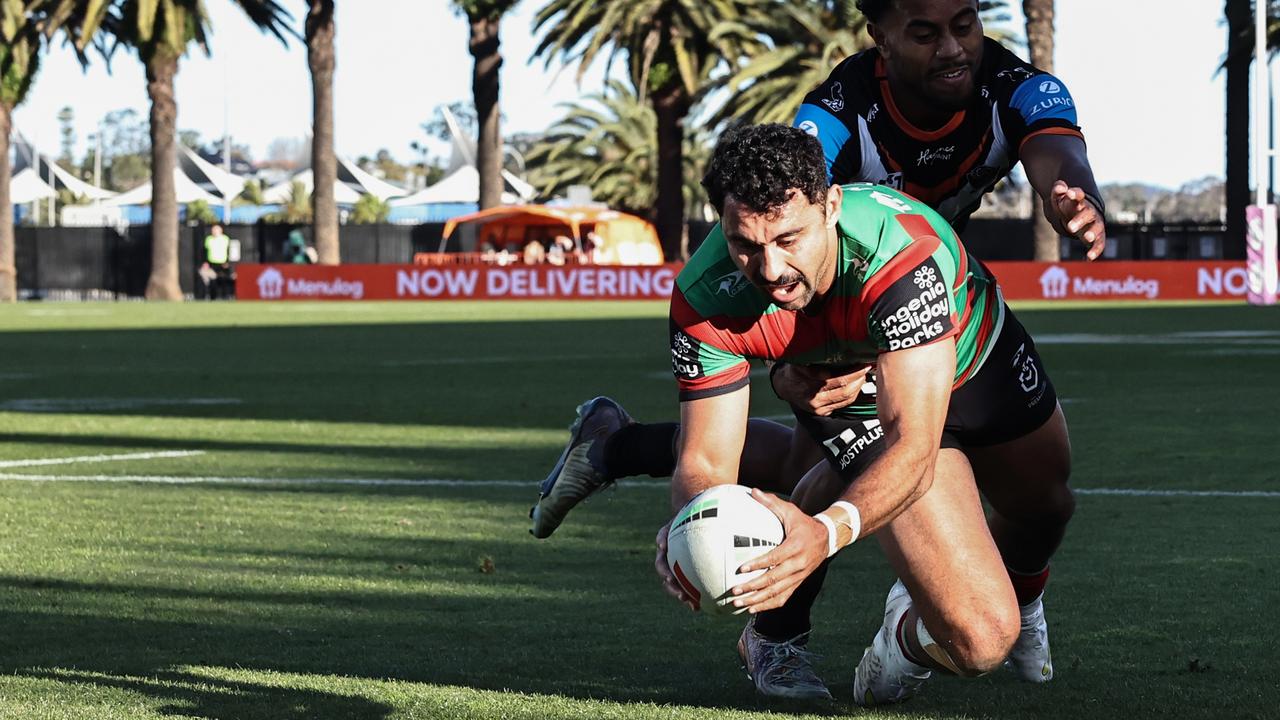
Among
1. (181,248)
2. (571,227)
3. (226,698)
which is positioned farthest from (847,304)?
(181,248)

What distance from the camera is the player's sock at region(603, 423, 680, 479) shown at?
7.27 m

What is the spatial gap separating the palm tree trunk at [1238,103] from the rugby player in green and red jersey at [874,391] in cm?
5016

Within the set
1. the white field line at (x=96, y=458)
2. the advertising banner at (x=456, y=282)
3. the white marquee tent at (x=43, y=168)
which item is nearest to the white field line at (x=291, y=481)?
the white field line at (x=96, y=458)

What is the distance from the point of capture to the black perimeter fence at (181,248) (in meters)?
67.2

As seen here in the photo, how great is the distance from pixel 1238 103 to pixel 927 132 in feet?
165

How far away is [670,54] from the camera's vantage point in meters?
59.2

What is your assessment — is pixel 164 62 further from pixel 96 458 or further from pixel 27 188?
pixel 27 188

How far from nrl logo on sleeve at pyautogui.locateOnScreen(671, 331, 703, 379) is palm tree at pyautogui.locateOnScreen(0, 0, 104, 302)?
5422cm

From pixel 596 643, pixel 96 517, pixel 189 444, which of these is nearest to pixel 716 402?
pixel 596 643

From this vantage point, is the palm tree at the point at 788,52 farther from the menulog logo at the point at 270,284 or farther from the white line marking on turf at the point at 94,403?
the white line marking on turf at the point at 94,403

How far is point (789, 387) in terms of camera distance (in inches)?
240

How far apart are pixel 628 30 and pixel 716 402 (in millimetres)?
53804

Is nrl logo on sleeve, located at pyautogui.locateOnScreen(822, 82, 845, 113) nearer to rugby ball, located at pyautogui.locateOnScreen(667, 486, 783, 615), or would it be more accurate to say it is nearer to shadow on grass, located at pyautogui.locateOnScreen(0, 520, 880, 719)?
shadow on grass, located at pyautogui.locateOnScreen(0, 520, 880, 719)

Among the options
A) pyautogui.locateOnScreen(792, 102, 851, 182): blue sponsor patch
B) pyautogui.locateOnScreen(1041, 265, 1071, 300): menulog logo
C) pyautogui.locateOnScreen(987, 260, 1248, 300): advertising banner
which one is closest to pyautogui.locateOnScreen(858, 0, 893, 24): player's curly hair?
pyautogui.locateOnScreen(792, 102, 851, 182): blue sponsor patch
